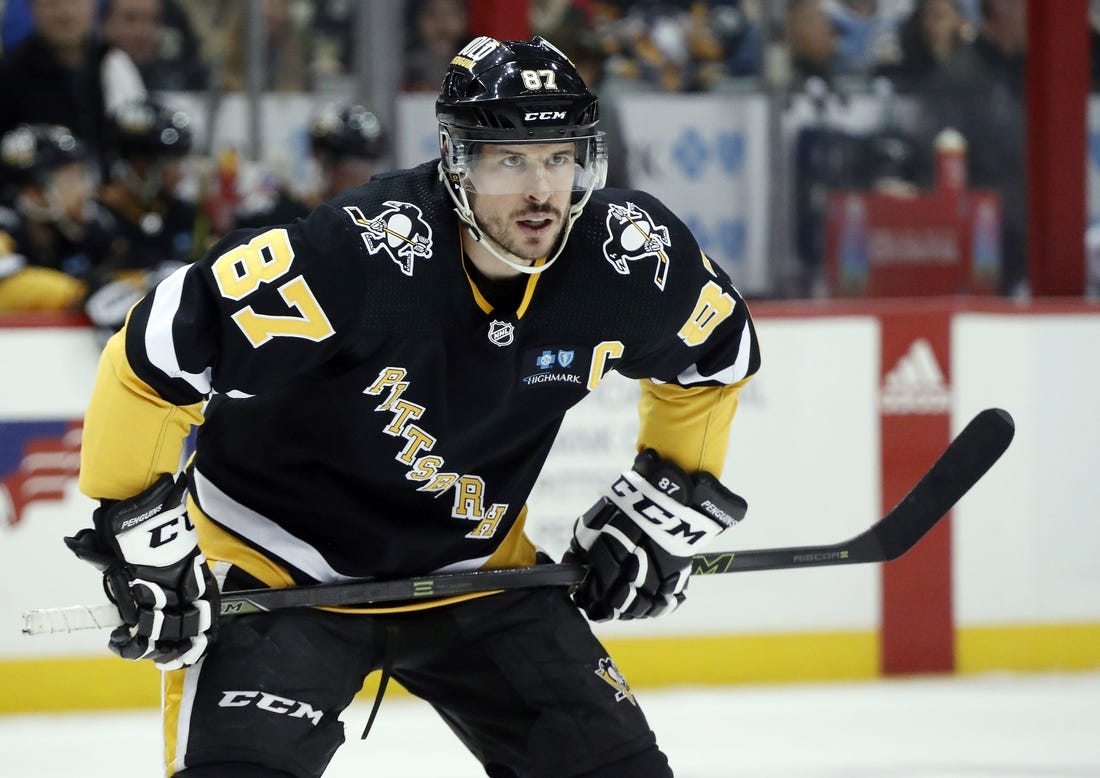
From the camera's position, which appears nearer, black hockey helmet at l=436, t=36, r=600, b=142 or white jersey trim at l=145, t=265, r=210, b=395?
white jersey trim at l=145, t=265, r=210, b=395

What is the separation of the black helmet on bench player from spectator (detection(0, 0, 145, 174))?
2833 mm

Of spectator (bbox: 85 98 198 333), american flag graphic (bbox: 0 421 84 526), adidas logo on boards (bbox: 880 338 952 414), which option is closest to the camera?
american flag graphic (bbox: 0 421 84 526)

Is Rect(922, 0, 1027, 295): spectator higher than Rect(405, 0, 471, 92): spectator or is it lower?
lower

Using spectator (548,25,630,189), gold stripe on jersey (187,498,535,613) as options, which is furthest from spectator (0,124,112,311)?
gold stripe on jersey (187,498,535,613)

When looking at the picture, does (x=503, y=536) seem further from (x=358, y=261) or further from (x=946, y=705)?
(x=946, y=705)

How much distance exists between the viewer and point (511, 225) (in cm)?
230

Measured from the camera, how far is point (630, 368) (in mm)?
2615

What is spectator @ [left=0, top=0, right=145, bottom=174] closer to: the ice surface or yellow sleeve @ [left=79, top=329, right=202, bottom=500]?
the ice surface

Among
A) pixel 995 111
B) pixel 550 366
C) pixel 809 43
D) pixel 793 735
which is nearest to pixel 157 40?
pixel 809 43

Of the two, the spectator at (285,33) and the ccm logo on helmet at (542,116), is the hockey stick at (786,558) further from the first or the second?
the spectator at (285,33)

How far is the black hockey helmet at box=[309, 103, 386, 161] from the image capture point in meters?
4.65

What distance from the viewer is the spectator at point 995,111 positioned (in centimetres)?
539

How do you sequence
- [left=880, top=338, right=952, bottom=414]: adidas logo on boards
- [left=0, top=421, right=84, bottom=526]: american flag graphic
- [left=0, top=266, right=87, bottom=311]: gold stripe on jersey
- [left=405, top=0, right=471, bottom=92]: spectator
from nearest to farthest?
[left=0, top=421, right=84, bottom=526]: american flag graphic
[left=0, top=266, right=87, bottom=311]: gold stripe on jersey
[left=880, top=338, right=952, bottom=414]: adidas logo on boards
[left=405, top=0, right=471, bottom=92]: spectator

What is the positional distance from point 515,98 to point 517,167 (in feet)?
0.32
